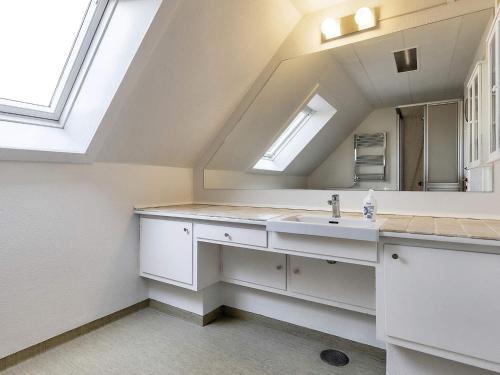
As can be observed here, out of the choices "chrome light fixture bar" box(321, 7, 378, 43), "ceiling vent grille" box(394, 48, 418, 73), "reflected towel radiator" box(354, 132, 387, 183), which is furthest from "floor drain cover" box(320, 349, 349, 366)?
"chrome light fixture bar" box(321, 7, 378, 43)

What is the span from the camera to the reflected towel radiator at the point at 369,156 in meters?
1.87

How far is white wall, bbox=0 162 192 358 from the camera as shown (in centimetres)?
162

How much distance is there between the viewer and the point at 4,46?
63.0 inches

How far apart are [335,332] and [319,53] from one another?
186 cm

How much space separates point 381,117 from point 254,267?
127 cm

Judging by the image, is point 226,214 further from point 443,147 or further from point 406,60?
point 406,60

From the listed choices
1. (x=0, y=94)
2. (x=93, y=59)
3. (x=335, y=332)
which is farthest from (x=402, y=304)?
(x=0, y=94)

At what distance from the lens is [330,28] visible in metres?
2.02

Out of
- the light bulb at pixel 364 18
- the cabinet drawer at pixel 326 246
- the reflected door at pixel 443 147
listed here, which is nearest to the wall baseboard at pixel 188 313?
the cabinet drawer at pixel 326 246

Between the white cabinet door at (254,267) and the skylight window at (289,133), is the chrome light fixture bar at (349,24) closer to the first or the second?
the skylight window at (289,133)

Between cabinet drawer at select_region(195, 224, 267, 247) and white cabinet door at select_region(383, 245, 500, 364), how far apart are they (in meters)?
0.66

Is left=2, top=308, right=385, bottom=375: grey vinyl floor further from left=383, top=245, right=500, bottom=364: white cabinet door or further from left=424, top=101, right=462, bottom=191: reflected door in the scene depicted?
left=424, top=101, right=462, bottom=191: reflected door

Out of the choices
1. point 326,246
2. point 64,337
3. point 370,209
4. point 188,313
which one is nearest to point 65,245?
point 64,337

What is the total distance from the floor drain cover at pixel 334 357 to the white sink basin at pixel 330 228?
2.51 ft
